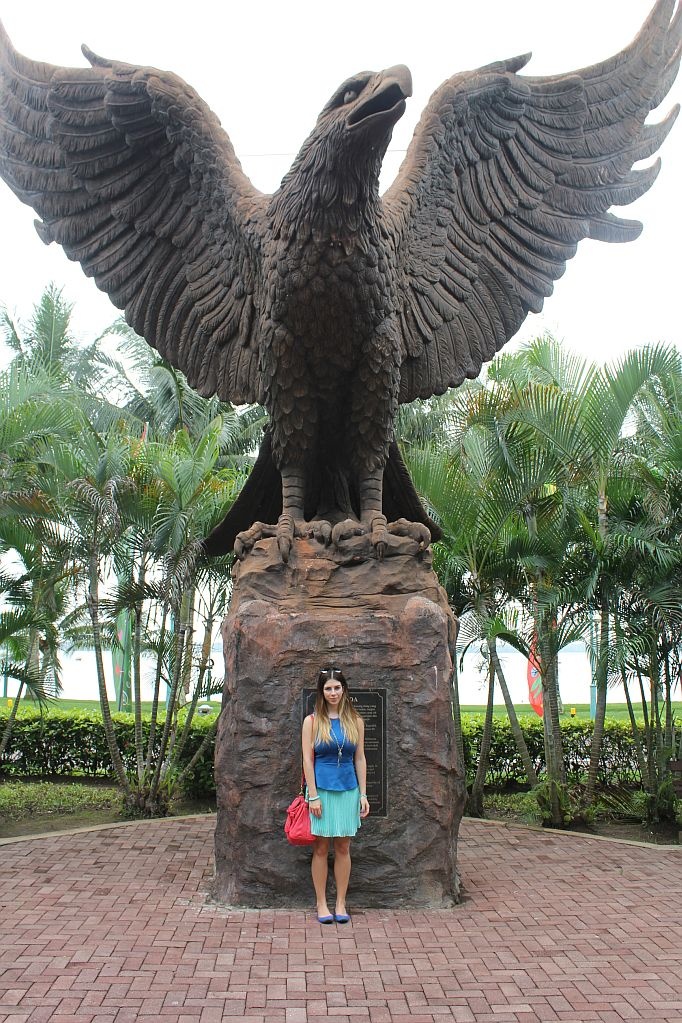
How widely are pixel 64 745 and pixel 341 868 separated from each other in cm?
593

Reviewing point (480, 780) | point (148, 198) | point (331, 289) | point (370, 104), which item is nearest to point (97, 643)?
point (480, 780)

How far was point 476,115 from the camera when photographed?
4.61 m

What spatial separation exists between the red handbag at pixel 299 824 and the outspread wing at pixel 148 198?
83.9 inches

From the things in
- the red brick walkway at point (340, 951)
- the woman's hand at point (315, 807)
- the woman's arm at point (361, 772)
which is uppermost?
the woman's arm at point (361, 772)

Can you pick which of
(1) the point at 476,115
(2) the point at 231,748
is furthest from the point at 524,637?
(1) the point at 476,115

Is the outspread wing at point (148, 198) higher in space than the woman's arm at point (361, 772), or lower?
higher

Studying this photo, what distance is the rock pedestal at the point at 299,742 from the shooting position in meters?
3.97

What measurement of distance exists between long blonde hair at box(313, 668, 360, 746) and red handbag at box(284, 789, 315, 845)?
0.91 ft

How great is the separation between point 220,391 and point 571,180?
2271 mm

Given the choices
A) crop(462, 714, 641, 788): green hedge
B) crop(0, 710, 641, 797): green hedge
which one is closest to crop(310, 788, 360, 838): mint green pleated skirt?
crop(0, 710, 641, 797): green hedge

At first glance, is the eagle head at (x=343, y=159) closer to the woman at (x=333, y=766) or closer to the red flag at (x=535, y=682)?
the woman at (x=333, y=766)

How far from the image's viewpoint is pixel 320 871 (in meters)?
3.75

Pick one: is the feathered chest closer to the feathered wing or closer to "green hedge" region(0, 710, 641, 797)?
the feathered wing

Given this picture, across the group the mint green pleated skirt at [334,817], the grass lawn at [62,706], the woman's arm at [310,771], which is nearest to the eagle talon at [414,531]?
the woman's arm at [310,771]
